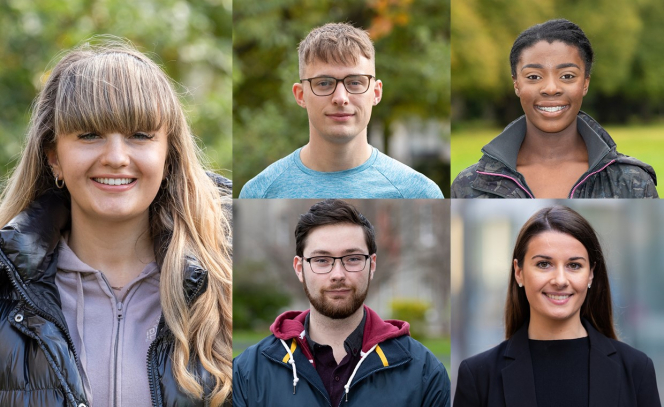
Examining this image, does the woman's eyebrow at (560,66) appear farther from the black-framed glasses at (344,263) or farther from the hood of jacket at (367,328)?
the hood of jacket at (367,328)

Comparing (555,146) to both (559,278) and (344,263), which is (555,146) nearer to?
(559,278)

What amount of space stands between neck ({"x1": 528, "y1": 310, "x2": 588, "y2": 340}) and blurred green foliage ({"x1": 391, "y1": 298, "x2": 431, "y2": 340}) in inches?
13.7

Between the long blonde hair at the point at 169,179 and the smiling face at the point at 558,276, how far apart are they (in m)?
0.98

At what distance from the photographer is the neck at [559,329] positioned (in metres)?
2.49

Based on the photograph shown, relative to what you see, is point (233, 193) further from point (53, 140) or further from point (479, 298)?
point (479, 298)

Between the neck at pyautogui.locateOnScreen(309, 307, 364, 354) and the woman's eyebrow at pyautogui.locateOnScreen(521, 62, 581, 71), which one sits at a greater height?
the woman's eyebrow at pyautogui.locateOnScreen(521, 62, 581, 71)

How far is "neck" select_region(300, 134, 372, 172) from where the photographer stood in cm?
249

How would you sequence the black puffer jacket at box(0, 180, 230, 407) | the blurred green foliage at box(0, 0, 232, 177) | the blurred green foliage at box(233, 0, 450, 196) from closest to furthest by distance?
1. the black puffer jacket at box(0, 180, 230, 407)
2. the blurred green foliage at box(233, 0, 450, 196)
3. the blurred green foliage at box(0, 0, 232, 177)

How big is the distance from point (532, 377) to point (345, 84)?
1.06m

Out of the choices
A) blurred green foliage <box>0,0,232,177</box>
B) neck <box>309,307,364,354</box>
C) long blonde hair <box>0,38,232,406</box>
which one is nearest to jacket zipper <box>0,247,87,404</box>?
long blonde hair <box>0,38,232,406</box>

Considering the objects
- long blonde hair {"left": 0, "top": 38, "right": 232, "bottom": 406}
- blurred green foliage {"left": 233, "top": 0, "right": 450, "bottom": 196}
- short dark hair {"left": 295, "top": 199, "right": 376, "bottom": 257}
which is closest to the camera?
long blonde hair {"left": 0, "top": 38, "right": 232, "bottom": 406}

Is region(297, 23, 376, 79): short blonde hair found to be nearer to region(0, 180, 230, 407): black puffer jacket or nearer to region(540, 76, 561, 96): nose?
region(540, 76, 561, 96): nose

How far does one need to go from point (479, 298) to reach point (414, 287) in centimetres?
21

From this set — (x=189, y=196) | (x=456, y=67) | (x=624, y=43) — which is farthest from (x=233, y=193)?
(x=624, y=43)
